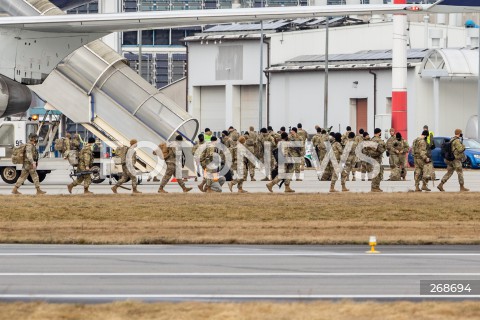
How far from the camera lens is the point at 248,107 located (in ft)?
245

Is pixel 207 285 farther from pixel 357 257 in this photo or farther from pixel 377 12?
pixel 377 12

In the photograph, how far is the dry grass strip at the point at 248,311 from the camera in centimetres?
→ 1275

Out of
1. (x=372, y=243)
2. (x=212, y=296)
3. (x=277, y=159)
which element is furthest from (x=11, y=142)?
(x=212, y=296)

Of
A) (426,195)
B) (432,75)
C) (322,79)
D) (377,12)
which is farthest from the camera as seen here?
(322,79)

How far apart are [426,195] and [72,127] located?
56.3 metres

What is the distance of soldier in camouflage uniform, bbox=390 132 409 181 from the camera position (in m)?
39.0

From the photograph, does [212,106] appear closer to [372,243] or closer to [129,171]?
[129,171]

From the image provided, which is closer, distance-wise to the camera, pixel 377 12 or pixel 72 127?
pixel 377 12

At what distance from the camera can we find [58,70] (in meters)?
37.4

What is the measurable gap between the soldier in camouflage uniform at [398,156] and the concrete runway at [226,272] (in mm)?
18533

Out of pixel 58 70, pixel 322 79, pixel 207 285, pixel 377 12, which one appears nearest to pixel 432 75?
pixel 322 79

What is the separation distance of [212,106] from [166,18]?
46485mm

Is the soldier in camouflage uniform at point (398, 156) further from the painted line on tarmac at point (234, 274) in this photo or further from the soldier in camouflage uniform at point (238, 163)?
the painted line on tarmac at point (234, 274)

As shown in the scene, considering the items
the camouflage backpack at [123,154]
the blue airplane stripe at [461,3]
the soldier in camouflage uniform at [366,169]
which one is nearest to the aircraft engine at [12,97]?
the camouflage backpack at [123,154]
